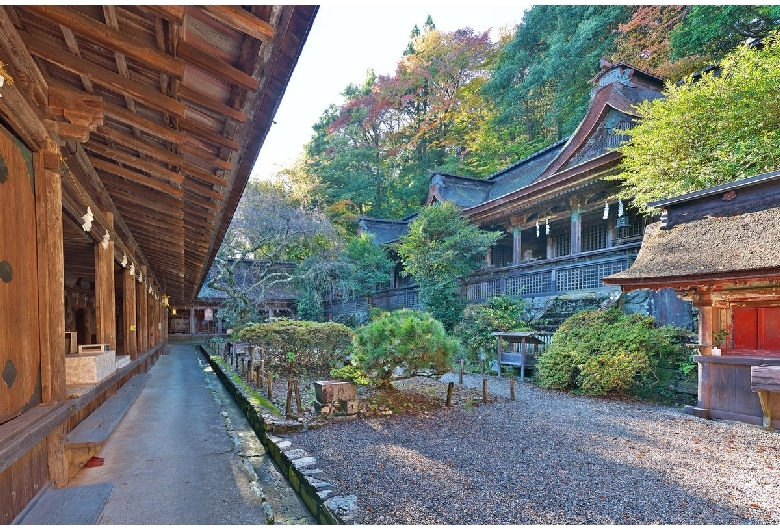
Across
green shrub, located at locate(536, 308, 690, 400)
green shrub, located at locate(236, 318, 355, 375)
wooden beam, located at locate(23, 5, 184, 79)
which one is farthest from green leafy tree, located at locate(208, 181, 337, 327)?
wooden beam, located at locate(23, 5, 184, 79)

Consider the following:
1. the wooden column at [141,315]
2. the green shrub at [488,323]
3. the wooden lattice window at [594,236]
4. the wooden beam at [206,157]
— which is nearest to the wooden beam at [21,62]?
the wooden beam at [206,157]

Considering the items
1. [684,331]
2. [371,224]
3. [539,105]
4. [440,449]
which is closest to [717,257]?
[684,331]

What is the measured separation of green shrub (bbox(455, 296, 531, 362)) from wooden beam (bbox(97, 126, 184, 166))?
36.0 ft

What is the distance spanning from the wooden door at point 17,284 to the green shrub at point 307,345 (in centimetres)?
855

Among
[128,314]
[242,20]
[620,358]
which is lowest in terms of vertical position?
[620,358]

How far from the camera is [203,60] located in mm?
2648

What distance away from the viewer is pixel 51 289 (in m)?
3.48

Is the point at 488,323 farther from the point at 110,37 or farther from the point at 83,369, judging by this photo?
the point at 110,37

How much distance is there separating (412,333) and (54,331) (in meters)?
5.32

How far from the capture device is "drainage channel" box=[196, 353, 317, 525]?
154 inches

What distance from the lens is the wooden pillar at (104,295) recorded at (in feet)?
19.7

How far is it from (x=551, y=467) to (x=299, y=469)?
2859mm

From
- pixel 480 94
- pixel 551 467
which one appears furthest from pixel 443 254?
pixel 480 94

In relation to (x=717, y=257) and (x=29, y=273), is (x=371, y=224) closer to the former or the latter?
(x=717, y=257)
